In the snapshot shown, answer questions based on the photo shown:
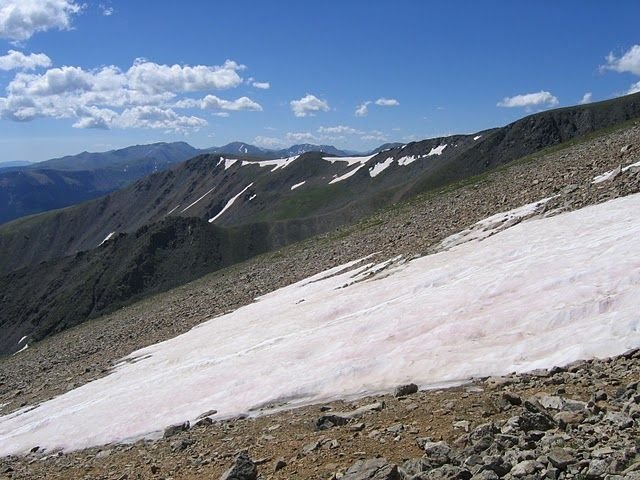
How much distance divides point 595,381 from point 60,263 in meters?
174

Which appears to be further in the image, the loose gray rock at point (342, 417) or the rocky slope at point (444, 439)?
the loose gray rock at point (342, 417)

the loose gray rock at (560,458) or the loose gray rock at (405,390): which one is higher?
the loose gray rock at (560,458)

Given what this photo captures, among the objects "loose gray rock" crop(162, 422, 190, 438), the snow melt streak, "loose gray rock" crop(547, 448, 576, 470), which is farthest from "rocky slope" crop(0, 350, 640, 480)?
the snow melt streak

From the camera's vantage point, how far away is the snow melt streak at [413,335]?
1513 centimetres

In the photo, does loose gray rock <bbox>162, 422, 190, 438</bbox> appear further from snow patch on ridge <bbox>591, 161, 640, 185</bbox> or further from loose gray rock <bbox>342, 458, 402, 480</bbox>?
snow patch on ridge <bbox>591, 161, 640, 185</bbox>

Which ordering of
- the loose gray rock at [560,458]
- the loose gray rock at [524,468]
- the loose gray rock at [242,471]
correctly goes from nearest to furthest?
the loose gray rock at [560,458] → the loose gray rock at [524,468] → the loose gray rock at [242,471]

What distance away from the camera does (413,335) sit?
18.5m

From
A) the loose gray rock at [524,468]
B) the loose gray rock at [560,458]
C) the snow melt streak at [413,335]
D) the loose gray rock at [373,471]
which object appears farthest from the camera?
the snow melt streak at [413,335]

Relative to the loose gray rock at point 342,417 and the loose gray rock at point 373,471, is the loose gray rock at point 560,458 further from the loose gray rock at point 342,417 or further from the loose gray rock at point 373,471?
the loose gray rock at point 342,417

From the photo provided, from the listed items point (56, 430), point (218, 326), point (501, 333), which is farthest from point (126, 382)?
point (501, 333)

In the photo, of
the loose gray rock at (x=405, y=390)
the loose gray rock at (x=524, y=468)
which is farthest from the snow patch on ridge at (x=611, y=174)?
the loose gray rock at (x=524, y=468)

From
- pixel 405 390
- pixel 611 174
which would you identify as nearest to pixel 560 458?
pixel 405 390

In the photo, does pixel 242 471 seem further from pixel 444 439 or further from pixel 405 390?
pixel 405 390

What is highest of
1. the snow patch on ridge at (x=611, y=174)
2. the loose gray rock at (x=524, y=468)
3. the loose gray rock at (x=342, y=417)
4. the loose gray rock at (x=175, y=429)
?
the snow patch on ridge at (x=611, y=174)
